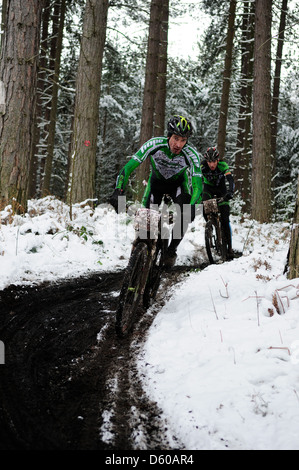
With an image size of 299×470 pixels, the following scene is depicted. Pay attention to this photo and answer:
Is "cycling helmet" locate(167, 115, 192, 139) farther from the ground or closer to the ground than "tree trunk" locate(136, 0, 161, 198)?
closer to the ground

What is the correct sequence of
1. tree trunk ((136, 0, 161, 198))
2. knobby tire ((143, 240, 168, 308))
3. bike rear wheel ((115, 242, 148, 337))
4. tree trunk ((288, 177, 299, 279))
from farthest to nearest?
tree trunk ((136, 0, 161, 198))
knobby tire ((143, 240, 168, 308))
tree trunk ((288, 177, 299, 279))
bike rear wheel ((115, 242, 148, 337))

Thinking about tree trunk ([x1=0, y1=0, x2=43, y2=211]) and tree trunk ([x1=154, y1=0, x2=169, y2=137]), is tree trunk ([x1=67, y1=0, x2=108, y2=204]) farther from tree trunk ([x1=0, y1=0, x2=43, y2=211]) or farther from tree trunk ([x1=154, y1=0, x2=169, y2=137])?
tree trunk ([x1=154, y1=0, x2=169, y2=137])

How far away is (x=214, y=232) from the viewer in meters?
7.74

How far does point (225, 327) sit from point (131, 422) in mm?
1601

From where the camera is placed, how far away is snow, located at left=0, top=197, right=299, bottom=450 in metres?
2.21

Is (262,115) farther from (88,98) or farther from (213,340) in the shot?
(213,340)

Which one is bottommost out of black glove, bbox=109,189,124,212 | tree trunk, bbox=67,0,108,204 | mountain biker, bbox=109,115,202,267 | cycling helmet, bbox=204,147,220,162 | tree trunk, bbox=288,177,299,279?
tree trunk, bbox=288,177,299,279

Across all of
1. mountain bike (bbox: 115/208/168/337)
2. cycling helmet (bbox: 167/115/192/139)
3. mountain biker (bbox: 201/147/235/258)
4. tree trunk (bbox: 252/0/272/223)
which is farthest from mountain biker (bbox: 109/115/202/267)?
tree trunk (bbox: 252/0/272/223)

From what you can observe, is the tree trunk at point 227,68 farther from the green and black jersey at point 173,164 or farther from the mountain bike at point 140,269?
the mountain bike at point 140,269

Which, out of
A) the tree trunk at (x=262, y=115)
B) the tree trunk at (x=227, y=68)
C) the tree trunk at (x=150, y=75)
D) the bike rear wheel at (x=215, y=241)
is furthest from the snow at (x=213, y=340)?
the tree trunk at (x=227, y=68)

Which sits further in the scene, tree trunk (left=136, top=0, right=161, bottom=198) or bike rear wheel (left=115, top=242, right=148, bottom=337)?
tree trunk (left=136, top=0, right=161, bottom=198)

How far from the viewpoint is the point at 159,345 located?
3.45 metres

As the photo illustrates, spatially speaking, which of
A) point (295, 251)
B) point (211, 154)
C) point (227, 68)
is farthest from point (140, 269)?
point (227, 68)
